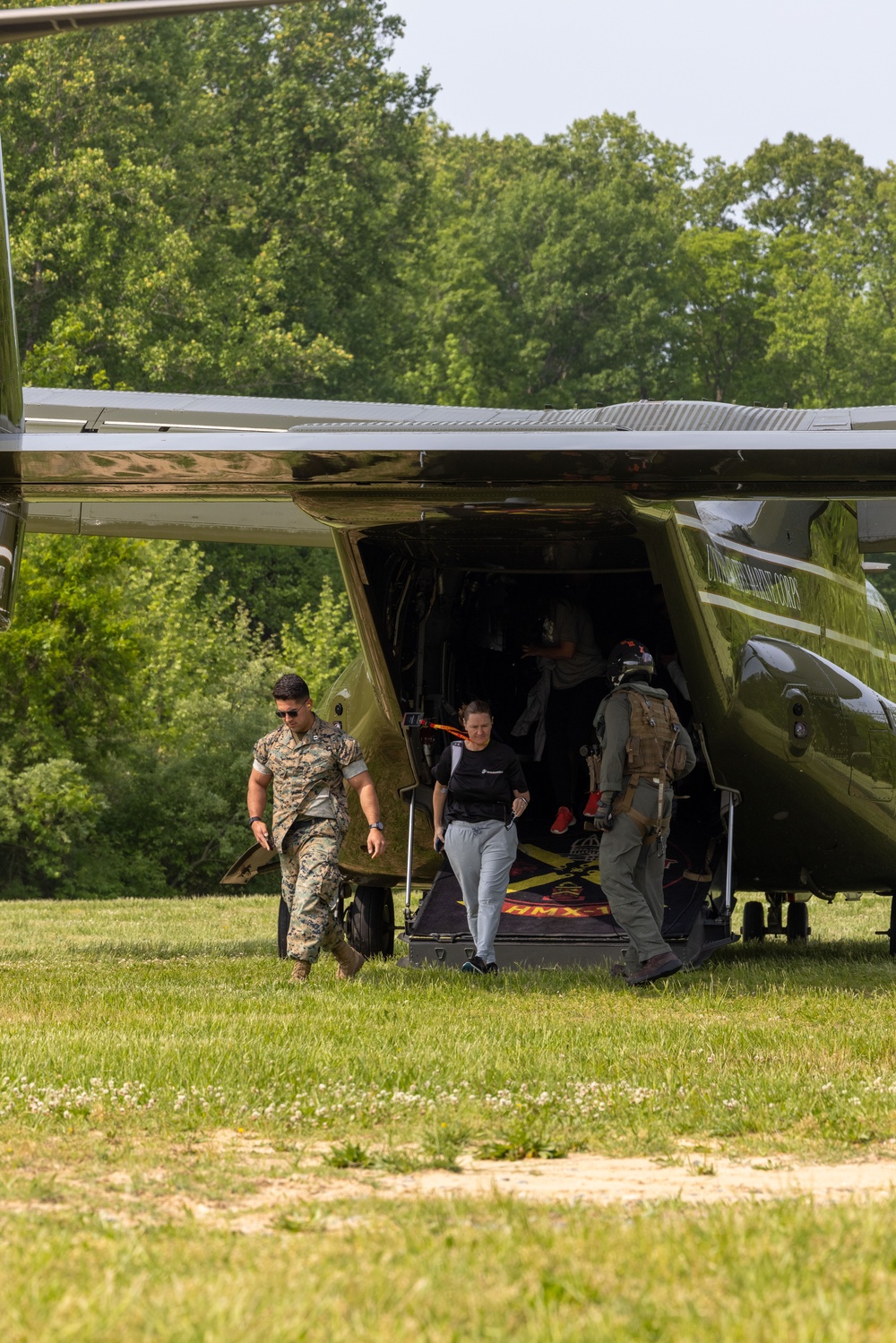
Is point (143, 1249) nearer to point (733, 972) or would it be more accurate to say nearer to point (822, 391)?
point (733, 972)

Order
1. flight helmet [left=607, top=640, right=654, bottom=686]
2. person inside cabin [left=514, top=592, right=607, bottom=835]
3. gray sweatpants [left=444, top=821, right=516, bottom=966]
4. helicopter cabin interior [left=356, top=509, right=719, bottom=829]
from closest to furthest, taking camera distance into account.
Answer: flight helmet [left=607, top=640, right=654, bottom=686]
gray sweatpants [left=444, top=821, right=516, bottom=966]
helicopter cabin interior [left=356, top=509, right=719, bottom=829]
person inside cabin [left=514, top=592, right=607, bottom=835]

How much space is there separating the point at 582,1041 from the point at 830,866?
5284mm

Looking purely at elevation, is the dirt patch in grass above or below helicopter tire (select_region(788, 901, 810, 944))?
above

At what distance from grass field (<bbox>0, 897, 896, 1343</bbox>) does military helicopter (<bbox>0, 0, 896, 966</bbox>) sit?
1.28 m

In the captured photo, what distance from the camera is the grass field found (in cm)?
389

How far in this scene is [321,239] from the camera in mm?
45812

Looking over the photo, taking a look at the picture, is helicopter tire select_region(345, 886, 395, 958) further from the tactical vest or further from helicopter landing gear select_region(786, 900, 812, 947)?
helicopter landing gear select_region(786, 900, 812, 947)

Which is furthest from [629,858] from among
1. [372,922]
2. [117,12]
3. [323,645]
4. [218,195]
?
[218,195]

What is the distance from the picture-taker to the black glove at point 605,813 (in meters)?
11.0

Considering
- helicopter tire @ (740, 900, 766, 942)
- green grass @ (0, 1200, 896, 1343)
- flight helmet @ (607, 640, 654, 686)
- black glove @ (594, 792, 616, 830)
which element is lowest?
helicopter tire @ (740, 900, 766, 942)

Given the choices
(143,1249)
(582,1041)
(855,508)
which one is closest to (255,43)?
(855,508)

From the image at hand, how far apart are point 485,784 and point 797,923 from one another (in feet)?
20.7

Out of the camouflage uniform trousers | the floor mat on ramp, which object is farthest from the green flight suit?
the camouflage uniform trousers

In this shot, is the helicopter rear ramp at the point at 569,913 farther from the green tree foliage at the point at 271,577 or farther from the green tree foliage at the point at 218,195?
the green tree foliage at the point at 271,577
